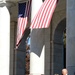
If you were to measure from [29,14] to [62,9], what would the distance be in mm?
5680

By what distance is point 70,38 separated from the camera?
24812mm

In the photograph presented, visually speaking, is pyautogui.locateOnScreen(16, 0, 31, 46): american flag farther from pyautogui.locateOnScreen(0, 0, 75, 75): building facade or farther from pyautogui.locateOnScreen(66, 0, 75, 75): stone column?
pyautogui.locateOnScreen(66, 0, 75, 75): stone column

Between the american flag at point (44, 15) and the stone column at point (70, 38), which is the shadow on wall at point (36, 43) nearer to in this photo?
the american flag at point (44, 15)

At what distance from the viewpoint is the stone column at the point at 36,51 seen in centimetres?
2848

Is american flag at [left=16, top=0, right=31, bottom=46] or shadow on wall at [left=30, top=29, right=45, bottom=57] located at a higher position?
american flag at [left=16, top=0, right=31, bottom=46]

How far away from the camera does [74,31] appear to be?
2467 cm

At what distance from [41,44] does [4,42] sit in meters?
4.20

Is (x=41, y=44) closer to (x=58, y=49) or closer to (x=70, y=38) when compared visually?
(x=70, y=38)

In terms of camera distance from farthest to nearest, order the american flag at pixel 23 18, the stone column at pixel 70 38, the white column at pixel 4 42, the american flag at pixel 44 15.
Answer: the white column at pixel 4 42, the american flag at pixel 23 18, the american flag at pixel 44 15, the stone column at pixel 70 38

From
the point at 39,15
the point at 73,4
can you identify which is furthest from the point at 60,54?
the point at 73,4

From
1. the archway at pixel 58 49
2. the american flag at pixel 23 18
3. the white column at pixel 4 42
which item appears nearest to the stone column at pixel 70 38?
the american flag at pixel 23 18

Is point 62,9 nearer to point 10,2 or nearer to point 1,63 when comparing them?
point 10,2

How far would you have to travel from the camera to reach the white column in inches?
1277

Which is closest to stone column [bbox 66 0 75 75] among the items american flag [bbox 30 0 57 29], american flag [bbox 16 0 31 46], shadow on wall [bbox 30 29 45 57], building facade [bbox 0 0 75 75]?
building facade [bbox 0 0 75 75]
